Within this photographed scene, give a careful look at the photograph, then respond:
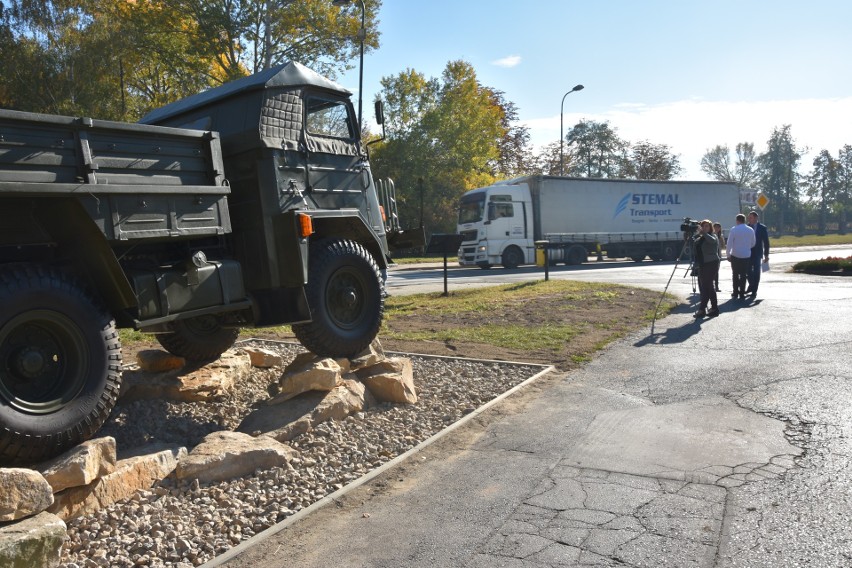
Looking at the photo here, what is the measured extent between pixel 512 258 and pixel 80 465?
2509 centimetres

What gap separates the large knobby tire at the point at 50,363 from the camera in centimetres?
400

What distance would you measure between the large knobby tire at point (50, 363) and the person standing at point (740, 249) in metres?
12.9

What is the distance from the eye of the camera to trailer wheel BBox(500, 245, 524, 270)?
1107 inches

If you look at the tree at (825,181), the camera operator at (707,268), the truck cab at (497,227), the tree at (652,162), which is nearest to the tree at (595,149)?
the tree at (652,162)

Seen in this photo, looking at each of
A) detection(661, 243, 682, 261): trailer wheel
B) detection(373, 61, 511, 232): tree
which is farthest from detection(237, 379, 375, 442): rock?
Result: detection(373, 61, 511, 232): tree

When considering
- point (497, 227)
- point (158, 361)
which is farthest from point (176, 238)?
point (497, 227)

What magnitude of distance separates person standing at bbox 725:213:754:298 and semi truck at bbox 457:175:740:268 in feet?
36.6

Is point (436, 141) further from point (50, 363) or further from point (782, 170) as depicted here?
point (782, 170)

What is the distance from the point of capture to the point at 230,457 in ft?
15.3

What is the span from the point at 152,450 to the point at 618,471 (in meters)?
3.18

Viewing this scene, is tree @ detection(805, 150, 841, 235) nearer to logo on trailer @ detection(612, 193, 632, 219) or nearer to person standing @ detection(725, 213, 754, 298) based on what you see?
logo on trailer @ detection(612, 193, 632, 219)

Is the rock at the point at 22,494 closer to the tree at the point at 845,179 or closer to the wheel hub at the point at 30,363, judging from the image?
the wheel hub at the point at 30,363

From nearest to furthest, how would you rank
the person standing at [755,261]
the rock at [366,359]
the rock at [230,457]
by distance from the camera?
the rock at [230,457], the rock at [366,359], the person standing at [755,261]

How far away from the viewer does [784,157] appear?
3728 inches
